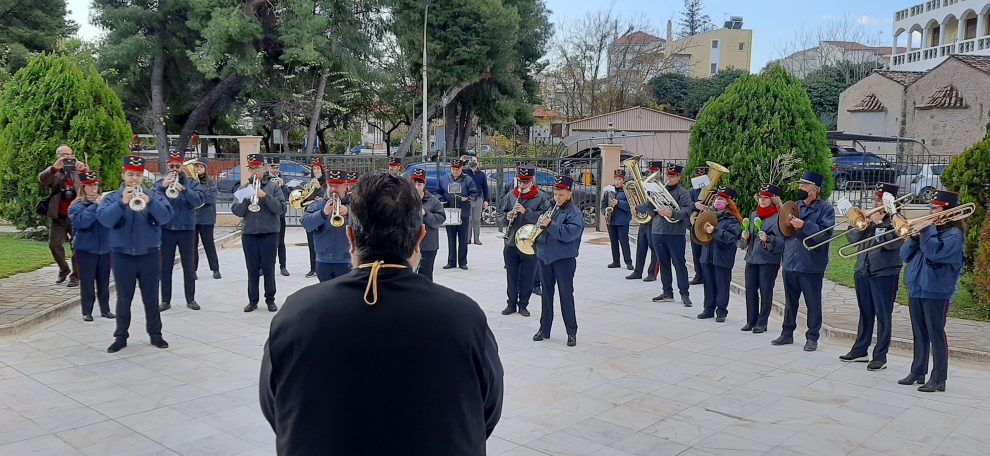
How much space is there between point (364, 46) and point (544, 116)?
20269mm

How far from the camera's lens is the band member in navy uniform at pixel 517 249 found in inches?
399

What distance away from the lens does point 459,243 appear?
1369 cm

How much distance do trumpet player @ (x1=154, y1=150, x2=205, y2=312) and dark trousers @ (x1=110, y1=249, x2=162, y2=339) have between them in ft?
6.62

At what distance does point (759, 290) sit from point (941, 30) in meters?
42.6

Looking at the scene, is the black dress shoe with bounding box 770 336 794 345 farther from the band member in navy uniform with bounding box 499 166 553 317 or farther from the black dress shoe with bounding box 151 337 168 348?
the black dress shoe with bounding box 151 337 168 348

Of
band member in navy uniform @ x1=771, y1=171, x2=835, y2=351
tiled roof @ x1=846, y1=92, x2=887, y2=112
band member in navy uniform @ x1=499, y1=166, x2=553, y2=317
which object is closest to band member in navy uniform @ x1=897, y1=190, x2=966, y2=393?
band member in navy uniform @ x1=771, y1=171, x2=835, y2=351

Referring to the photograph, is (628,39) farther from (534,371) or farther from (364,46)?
(534,371)

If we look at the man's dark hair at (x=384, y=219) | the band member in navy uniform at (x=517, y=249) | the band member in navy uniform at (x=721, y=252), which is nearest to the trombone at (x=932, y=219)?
the band member in navy uniform at (x=721, y=252)

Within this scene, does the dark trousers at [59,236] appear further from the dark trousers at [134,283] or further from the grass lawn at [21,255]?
the dark trousers at [134,283]

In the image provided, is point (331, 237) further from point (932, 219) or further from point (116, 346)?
point (932, 219)

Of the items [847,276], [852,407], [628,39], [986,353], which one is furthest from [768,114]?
[628,39]

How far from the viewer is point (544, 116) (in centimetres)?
4941

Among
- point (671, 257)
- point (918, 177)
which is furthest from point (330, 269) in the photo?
point (918, 177)

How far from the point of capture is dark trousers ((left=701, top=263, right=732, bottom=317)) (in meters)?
10.0
